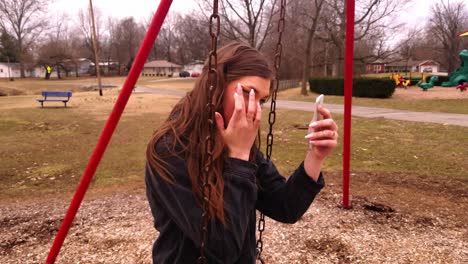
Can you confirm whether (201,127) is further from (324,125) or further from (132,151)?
(132,151)

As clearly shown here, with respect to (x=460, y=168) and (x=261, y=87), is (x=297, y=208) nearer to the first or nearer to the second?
(x=261, y=87)

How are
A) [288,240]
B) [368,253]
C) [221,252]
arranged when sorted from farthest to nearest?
[288,240] < [368,253] < [221,252]

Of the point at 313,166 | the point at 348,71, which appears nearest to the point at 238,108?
the point at 313,166

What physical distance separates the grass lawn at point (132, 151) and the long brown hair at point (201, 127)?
4410 millimetres

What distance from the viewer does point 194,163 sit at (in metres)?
1.34

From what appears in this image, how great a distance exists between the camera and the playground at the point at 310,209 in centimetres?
348

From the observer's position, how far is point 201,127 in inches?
54.6

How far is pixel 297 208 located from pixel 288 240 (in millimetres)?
2111

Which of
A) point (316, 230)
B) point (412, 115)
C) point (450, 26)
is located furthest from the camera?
point (450, 26)

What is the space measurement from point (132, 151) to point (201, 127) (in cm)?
680

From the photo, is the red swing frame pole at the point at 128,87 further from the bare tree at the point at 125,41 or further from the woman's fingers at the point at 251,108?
the bare tree at the point at 125,41

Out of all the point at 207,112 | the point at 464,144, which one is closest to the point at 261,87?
the point at 207,112

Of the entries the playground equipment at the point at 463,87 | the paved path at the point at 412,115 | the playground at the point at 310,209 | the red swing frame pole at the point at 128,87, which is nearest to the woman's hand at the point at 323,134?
the red swing frame pole at the point at 128,87

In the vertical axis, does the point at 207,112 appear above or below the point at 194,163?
above
